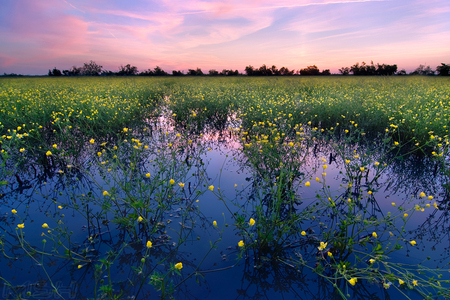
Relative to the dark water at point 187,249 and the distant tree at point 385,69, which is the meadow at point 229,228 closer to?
the dark water at point 187,249

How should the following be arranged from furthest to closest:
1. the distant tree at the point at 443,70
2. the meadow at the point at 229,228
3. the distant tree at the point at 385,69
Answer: the distant tree at the point at 385,69 → the distant tree at the point at 443,70 → the meadow at the point at 229,228

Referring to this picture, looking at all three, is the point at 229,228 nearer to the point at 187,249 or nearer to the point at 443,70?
the point at 187,249

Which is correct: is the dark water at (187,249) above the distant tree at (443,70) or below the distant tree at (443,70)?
below

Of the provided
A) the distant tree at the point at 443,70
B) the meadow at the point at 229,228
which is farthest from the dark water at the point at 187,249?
the distant tree at the point at 443,70

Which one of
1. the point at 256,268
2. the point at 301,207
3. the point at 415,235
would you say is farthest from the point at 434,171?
the point at 256,268

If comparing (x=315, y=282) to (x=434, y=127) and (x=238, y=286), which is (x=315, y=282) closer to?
(x=238, y=286)

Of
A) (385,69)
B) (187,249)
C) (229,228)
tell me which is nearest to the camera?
(187,249)

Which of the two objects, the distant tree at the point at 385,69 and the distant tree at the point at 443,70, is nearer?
the distant tree at the point at 443,70

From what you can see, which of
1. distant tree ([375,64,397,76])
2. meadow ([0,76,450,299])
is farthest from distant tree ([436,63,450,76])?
meadow ([0,76,450,299])

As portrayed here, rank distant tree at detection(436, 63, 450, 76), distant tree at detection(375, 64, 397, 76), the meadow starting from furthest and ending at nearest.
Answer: distant tree at detection(375, 64, 397, 76)
distant tree at detection(436, 63, 450, 76)
the meadow

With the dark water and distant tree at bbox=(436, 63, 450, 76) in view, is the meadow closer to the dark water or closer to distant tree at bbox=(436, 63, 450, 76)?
the dark water

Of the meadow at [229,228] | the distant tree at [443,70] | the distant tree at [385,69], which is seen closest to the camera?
the meadow at [229,228]

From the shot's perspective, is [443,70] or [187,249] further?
[443,70]

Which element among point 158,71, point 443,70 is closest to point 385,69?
point 443,70
